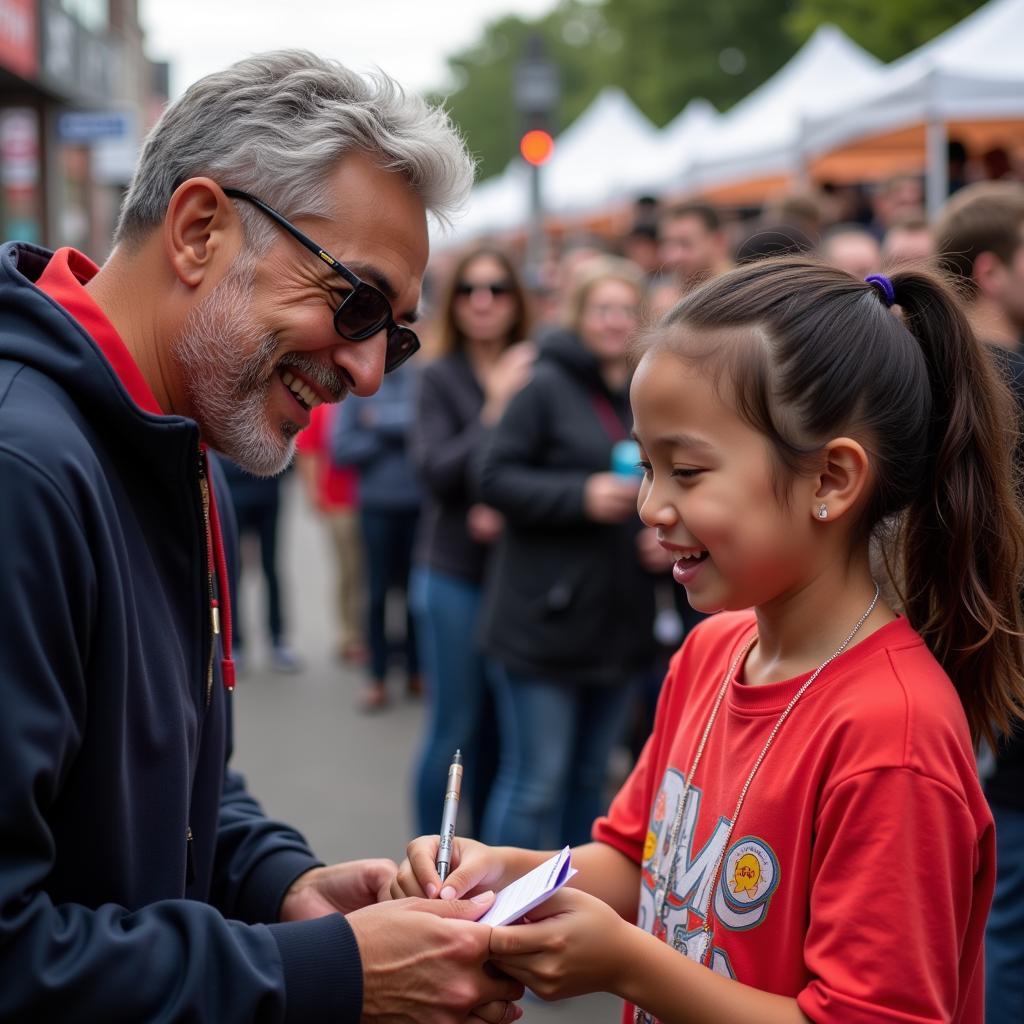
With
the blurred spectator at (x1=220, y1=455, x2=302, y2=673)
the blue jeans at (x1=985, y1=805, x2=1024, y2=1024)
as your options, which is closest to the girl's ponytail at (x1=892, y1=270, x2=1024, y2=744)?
the blue jeans at (x1=985, y1=805, x2=1024, y2=1024)

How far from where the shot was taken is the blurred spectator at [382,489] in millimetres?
7680

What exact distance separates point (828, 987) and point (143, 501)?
3.60 ft

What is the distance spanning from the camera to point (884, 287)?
6.53 ft

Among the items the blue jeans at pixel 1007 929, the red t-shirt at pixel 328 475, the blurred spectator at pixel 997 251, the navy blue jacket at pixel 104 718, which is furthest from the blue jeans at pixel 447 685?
the red t-shirt at pixel 328 475

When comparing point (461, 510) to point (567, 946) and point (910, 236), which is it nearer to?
point (910, 236)

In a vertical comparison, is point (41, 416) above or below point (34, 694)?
above

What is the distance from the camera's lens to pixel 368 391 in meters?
2.16

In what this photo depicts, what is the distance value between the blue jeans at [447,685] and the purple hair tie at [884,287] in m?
3.20

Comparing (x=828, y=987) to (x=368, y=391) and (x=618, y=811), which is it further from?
(x=368, y=391)

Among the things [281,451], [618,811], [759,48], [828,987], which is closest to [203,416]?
[281,451]

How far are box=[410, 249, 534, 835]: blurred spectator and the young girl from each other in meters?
2.99

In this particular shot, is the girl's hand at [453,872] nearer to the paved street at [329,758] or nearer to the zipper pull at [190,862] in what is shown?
the zipper pull at [190,862]

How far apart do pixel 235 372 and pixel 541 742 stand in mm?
2669

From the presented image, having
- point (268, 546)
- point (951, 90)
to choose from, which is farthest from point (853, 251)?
point (268, 546)
